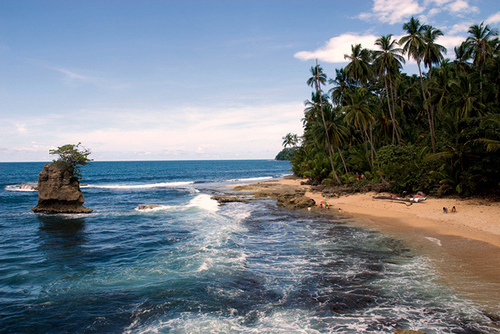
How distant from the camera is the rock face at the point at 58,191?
87.4ft

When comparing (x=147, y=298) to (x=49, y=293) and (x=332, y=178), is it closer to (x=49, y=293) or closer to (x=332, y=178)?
(x=49, y=293)

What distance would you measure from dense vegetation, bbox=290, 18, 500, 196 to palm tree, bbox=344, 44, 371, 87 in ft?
Answer: 0.41

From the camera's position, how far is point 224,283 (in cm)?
1172

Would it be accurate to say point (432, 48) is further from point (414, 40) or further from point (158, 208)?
point (158, 208)

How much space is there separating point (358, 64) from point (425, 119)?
37.0 ft

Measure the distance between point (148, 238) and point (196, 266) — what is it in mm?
6961

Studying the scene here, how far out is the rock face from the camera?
26.7 meters

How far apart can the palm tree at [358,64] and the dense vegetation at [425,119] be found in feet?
0.41

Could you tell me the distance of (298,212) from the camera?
26.6 metres

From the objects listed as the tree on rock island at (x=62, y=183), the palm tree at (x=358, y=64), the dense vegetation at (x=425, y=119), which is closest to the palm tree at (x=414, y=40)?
the dense vegetation at (x=425, y=119)

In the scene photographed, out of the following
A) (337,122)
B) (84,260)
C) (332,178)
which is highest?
(337,122)

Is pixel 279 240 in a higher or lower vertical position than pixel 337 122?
lower

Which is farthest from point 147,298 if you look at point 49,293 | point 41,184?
point 41,184

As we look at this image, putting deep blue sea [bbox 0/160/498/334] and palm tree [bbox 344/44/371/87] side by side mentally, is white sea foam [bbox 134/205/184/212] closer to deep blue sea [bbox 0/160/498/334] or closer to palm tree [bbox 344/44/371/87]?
deep blue sea [bbox 0/160/498/334]
